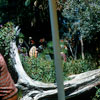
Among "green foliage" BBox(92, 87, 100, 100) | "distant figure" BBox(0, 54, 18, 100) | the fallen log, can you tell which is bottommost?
"green foliage" BBox(92, 87, 100, 100)

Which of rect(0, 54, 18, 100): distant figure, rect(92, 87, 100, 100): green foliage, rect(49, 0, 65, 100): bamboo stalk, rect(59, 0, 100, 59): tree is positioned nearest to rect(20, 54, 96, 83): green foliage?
rect(92, 87, 100, 100): green foliage

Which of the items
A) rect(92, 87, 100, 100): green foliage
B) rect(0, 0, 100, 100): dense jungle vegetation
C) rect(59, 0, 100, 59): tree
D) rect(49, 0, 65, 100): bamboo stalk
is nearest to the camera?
rect(49, 0, 65, 100): bamboo stalk

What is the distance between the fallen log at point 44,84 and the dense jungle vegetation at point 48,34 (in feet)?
1.42

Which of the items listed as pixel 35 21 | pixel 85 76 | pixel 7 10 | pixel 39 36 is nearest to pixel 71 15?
pixel 85 76

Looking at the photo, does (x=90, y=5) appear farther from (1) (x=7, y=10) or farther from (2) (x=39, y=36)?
(1) (x=7, y=10)

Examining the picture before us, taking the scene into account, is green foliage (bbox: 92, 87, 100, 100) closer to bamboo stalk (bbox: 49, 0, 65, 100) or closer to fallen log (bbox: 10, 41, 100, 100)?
fallen log (bbox: 10, 41, 100, 100)

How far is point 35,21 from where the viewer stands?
416 inches

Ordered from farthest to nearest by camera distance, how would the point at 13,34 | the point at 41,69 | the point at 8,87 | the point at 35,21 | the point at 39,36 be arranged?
1. the point at 39,36
2. the point at 35,21
3. the point at 41,69
4. the point at 13,34
5. the point at 8,87

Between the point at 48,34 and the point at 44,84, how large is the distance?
633cm

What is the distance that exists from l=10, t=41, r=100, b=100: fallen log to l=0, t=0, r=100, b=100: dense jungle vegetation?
1.42 feet

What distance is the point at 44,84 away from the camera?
5.14 m

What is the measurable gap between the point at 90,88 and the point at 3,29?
2.96 m

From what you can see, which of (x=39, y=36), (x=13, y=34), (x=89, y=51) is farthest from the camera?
(x=39, y=36)

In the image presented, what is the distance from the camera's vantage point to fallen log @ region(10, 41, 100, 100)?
4895 millimetres
